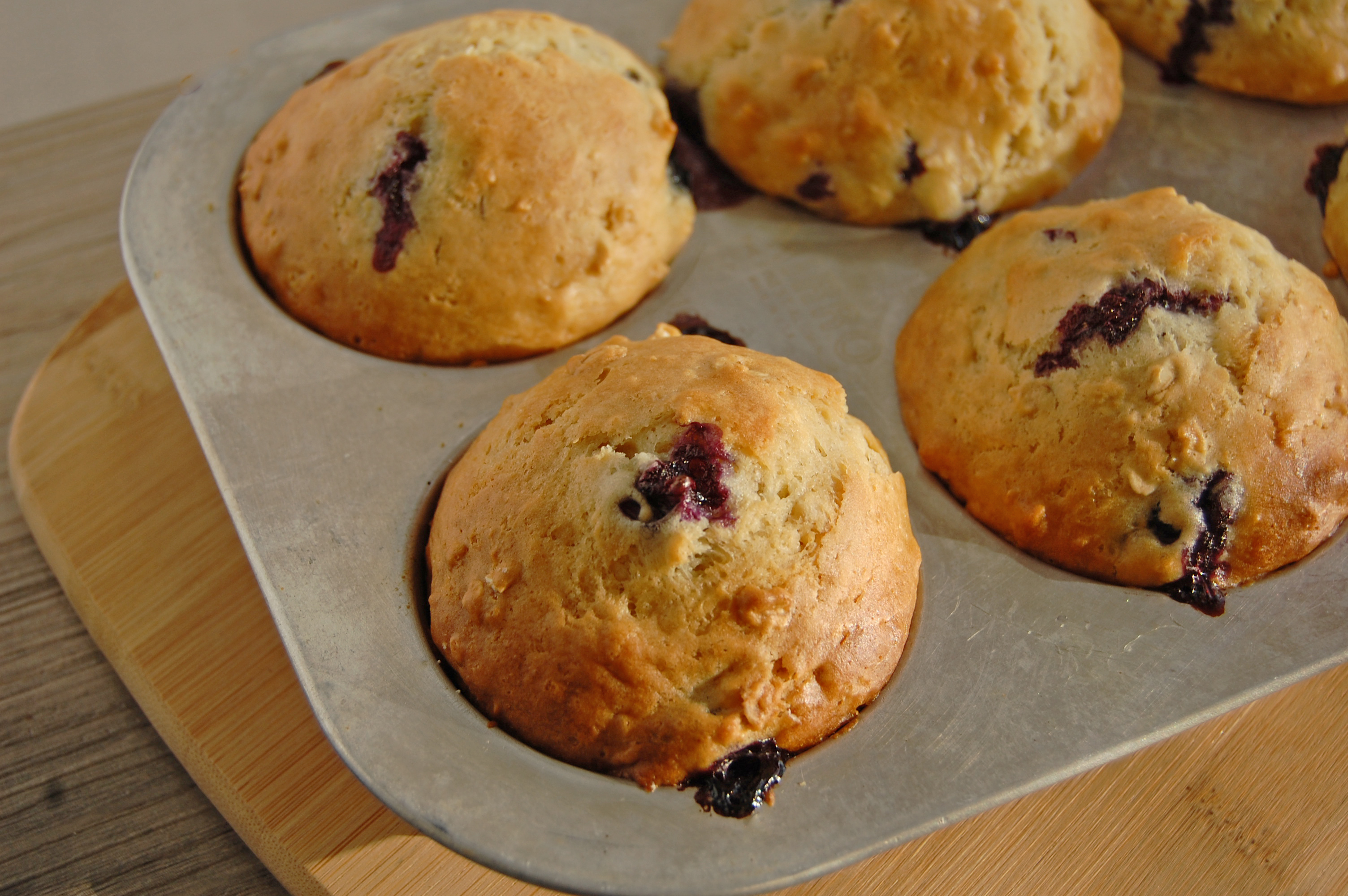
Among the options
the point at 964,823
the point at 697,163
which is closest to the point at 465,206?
the point at 697,163

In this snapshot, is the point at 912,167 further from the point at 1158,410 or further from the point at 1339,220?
the point at 1339,220

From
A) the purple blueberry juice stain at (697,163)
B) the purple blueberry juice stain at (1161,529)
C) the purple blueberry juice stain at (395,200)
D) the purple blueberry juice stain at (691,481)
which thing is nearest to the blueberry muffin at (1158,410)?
the purple blueberry juice stain at (1161,529)

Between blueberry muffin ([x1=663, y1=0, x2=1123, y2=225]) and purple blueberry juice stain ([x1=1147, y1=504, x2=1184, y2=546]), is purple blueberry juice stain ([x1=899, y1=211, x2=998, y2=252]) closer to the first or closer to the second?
blueberry muffin ([x1=663, y1=0, x2=1123, y2=225])

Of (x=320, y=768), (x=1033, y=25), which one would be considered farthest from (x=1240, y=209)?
(x=320, y=768)

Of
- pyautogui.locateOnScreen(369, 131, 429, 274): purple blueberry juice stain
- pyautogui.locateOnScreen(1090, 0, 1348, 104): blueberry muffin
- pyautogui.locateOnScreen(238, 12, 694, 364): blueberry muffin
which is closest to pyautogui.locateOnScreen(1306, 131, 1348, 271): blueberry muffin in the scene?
pyautogui.locateOnScreen(1090, 0, 1348, 104): blueberry muffin

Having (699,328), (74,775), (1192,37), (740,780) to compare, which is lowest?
(74,775)

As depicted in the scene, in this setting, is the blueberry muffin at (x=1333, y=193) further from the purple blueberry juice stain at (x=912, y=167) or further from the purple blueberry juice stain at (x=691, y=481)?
the purple blueberry juice stain at (x=691, y=481)
